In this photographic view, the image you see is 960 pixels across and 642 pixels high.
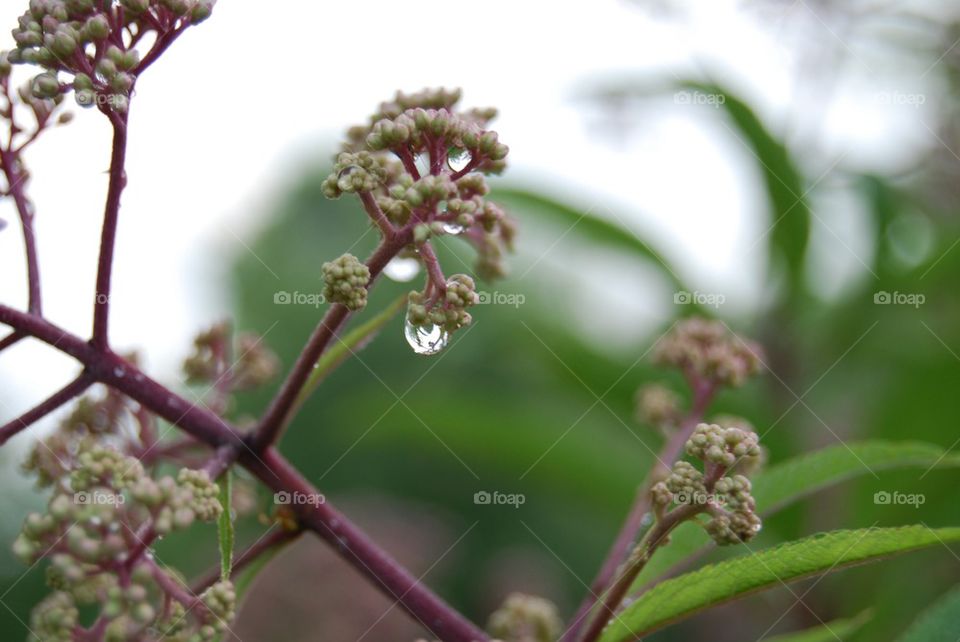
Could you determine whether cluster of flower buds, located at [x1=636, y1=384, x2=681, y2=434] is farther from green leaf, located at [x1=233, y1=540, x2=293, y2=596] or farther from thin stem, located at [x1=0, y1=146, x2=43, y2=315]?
thin stem, located at [x1=0, y1=146, x2=43, y2=315]

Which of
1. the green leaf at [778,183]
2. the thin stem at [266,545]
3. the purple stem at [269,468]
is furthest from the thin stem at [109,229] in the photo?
the green leaf at [778,183]

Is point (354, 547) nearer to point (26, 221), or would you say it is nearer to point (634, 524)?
point (634, 524)

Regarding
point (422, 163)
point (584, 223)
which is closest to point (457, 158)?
point (422, 163)

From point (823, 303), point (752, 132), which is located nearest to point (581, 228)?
point (752, 132)

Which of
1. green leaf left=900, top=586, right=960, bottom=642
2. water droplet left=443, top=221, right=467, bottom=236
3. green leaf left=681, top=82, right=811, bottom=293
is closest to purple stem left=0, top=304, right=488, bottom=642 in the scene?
water droplet left=443, top=221, right=467, bottom=236

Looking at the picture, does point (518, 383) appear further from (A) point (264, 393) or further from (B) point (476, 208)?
(B) point (476, 208)

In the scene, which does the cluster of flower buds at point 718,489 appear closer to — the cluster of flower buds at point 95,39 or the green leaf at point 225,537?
the green leaf at point 225,537
